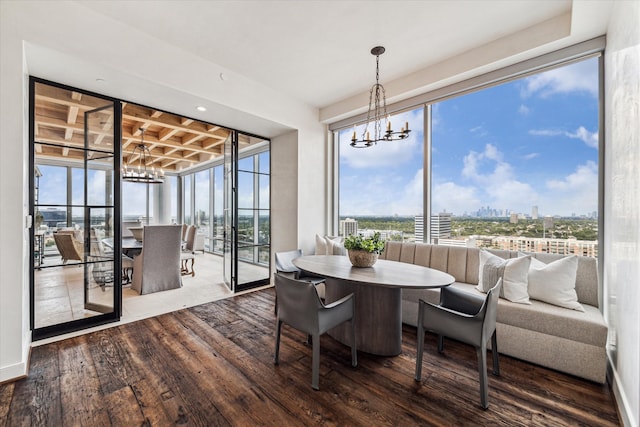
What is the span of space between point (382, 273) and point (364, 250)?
0.30m

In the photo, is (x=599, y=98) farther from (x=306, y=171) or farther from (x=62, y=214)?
(x=62, y=214)

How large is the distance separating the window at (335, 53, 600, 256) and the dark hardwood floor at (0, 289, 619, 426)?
1406 millimetres

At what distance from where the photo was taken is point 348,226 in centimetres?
470

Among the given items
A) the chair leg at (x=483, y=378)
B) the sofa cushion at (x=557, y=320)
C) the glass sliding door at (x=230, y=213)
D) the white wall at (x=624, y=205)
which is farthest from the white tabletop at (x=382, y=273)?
the glass sliding door at (x=230, y=213)

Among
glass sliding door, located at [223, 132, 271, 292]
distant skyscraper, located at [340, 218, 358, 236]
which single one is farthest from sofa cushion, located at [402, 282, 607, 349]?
glass sliding door, located at [223, 132, 271, 292]

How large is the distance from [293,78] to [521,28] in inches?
101

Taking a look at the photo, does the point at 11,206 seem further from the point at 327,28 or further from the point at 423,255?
the point at 423,255

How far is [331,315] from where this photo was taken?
2.04m

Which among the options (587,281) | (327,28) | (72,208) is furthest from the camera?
(72,208)

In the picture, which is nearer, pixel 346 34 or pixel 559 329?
pixel 559 329

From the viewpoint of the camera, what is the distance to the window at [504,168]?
261 cm

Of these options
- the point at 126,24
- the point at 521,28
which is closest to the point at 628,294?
the point at 521,28

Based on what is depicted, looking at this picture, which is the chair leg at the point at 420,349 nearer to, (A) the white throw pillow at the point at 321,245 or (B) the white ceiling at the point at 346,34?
(A) the white throw pillow at the point at 321,245

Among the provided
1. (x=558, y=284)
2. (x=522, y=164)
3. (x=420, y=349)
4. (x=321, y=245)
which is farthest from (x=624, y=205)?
(x=321, y=245)
